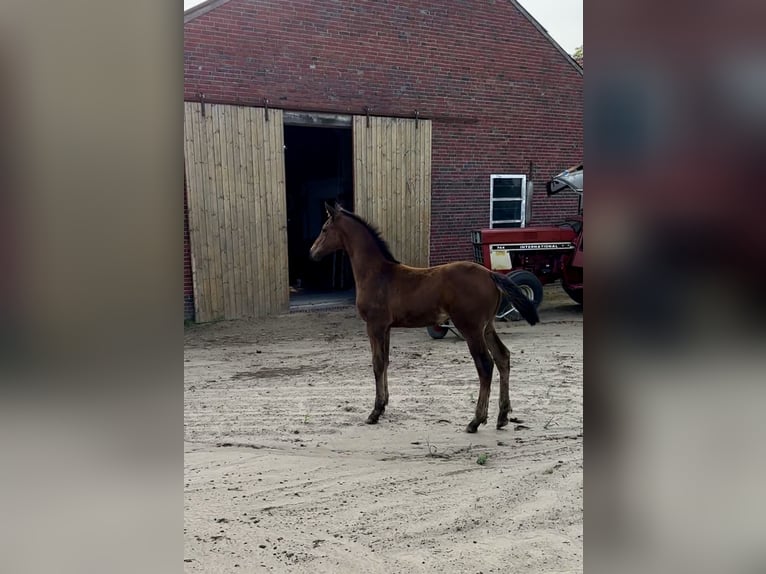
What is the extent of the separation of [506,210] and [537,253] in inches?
112

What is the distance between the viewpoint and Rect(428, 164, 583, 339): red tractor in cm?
1021

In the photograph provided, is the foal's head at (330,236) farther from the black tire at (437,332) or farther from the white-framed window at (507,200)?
the white-framed window at (507,200)

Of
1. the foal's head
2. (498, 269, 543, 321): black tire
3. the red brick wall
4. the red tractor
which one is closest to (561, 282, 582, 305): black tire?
the red tractor

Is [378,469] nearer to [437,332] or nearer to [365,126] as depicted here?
[437,332]

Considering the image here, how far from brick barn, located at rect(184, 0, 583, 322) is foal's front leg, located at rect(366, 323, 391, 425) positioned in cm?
516

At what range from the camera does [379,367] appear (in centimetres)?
563

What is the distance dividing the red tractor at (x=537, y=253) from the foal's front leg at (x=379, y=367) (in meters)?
4.58

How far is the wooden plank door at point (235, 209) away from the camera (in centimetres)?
998

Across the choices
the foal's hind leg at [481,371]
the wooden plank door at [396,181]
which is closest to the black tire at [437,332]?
the wooden plank door at [396,181]
